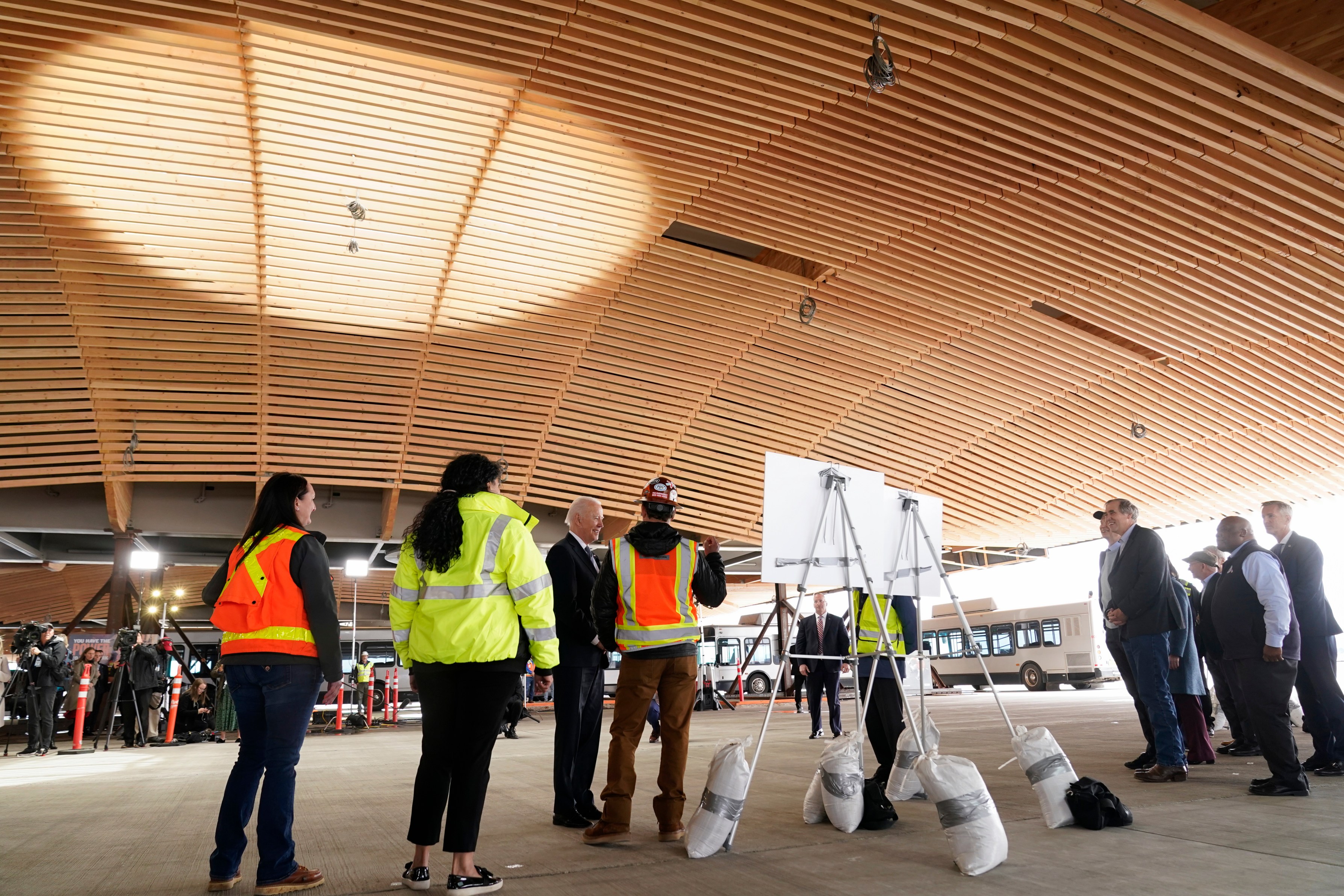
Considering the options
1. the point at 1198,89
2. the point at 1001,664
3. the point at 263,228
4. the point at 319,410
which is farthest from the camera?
the point at 1001,664

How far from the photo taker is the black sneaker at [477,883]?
3039 millimetres

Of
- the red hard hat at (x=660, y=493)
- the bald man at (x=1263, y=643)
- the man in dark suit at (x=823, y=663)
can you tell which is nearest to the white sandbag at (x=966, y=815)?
the red hard hat at (x=660, y=493)

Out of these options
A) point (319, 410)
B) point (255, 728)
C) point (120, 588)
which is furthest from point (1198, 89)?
point (120, 588)

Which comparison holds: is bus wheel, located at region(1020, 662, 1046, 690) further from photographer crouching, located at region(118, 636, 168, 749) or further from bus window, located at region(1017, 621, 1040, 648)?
photographer crouching, located at region(118, 636, 168, 749)

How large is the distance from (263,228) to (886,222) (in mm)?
9368

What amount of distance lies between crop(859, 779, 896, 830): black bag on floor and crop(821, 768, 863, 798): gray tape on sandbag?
61 mm

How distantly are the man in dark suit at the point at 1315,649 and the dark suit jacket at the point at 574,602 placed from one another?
415 centimetres

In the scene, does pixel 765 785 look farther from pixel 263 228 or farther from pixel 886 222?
pixel 263 228

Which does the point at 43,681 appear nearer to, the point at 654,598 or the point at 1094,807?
the point at 654,598

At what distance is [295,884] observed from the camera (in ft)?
10.7

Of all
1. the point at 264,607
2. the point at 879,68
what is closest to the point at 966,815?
the point at 264,607

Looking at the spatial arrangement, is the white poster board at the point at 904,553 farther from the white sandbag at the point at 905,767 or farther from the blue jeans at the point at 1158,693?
the blue jeans at the point at 1158,693

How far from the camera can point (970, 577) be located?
106 feet

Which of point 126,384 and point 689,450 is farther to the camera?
point 689,450
